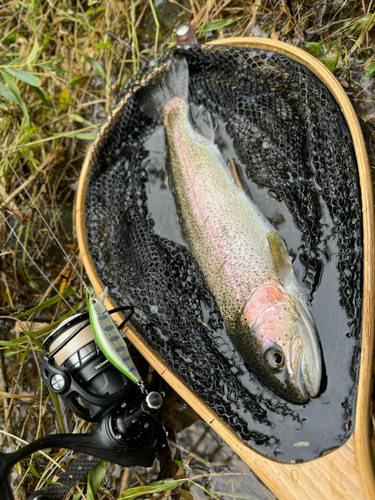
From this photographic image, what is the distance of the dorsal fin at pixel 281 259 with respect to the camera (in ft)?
6.47

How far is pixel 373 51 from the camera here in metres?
2.22

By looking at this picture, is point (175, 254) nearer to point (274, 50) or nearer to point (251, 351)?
point (251, 351)

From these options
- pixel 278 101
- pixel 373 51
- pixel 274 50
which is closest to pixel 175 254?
pixel 278 101

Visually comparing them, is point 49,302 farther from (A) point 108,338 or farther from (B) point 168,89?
(B) point 168,89

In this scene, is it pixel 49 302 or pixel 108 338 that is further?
pixel 49 302

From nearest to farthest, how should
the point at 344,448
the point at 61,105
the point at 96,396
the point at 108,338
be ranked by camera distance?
the point at 344,448, the point at 108,338, the point at 96,396, the point at 61,105

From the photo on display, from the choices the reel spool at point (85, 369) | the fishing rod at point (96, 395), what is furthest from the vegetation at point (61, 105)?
the reel spool at point (85, 369)

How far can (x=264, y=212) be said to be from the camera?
2225 mm

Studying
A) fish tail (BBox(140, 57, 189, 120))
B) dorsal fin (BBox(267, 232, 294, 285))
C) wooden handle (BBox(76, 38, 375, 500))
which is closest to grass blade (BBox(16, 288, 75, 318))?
wooden handle (BBox(76, 38, 375, 500))

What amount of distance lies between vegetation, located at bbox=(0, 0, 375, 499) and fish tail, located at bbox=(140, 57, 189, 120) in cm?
51

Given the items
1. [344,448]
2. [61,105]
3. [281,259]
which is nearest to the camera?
[344,448]

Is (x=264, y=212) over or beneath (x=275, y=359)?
over

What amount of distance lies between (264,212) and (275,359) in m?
0.80

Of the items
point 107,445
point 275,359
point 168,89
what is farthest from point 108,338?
point 168,89
